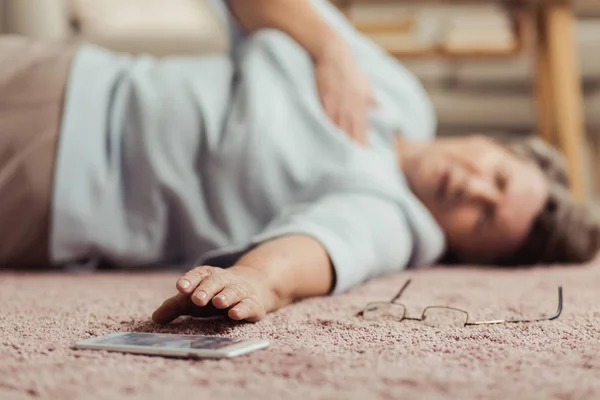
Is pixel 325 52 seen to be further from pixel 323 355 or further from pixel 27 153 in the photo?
pixel 323 355

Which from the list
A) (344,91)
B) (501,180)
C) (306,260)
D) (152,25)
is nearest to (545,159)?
Result: (501,180)

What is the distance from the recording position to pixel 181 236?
975mm

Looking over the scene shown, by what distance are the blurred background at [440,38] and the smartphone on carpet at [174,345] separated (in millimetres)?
1477

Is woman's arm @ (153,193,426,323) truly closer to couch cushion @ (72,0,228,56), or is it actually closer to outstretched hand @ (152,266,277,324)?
outstretched hand @ (152,266,277,324)

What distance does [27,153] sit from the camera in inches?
36.4

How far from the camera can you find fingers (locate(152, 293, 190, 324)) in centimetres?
56

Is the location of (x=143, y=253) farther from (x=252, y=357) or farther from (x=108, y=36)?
(x=108, y=36)

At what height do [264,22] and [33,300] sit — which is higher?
[264,22]

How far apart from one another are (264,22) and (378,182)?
36 centimetres

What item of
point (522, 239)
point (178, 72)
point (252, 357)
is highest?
point (178, 72)

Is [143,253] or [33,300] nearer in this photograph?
[33,300]

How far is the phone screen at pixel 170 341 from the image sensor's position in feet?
1.49

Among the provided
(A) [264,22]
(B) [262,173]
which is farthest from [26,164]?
(A) [264,22]

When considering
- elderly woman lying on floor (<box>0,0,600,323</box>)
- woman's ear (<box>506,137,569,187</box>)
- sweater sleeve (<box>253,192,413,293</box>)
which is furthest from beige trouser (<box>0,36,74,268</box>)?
woman's ear (<box>506,137,569,187</box>)
